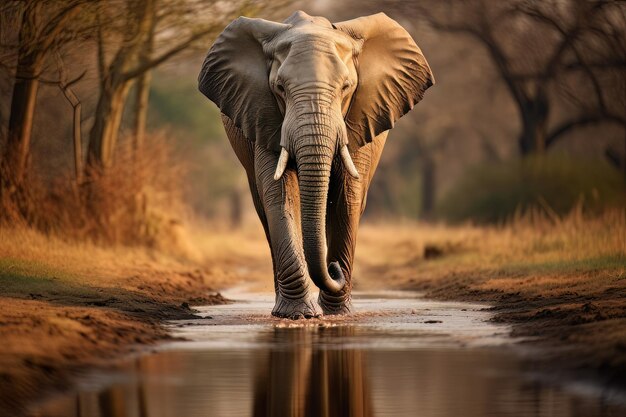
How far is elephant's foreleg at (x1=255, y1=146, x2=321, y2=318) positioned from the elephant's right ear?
1.37 ft

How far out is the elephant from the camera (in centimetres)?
1359

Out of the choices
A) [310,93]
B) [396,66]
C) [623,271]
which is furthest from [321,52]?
[623,271]

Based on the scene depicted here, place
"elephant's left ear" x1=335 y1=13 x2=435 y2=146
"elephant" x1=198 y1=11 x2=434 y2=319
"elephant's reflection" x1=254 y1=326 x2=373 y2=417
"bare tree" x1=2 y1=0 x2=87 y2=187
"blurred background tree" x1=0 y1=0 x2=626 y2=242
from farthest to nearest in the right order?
1. "blurred background tree" x1=0 y1=0 x2=626 y2=242
2. "bare tree" x1=2 y1=0 x2=87 y2=187
3. "elephant's left ear" x1=335 y1=13 x2=435 y2=146
4. "elephant" x1=198 y1=11 x2=434 y2=319
5. "elephant's reflection" x1=254 y1=326 x2=373 y2=417

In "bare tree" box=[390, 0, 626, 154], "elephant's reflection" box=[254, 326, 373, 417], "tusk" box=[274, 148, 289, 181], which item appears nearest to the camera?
"elephant's reflection" box=[254, 326, 373, 417]

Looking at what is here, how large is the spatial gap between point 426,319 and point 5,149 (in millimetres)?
9155

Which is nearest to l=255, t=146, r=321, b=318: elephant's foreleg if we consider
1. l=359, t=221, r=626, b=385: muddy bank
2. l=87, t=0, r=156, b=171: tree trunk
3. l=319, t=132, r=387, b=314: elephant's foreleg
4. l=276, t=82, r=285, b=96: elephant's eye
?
l=319, t=132, r=387, b=314: elephant's foreleg

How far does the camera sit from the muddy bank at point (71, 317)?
29.9ft

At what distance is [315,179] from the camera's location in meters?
13.5

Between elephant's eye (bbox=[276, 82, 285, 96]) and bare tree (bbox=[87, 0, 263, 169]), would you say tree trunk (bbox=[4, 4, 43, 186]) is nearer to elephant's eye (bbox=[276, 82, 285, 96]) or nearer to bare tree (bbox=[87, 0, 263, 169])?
bare tree (bbox=[87, 0, 263, 169])

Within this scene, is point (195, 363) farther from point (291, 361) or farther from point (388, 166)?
point (388, 166)

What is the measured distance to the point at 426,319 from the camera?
561 inches

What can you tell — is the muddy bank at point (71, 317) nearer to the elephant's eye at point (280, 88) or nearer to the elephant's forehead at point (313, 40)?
the elephant's eye at point (280, 88)

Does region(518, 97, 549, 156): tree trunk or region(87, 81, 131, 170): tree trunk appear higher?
region(518, 97, 549, 156): tree trunk

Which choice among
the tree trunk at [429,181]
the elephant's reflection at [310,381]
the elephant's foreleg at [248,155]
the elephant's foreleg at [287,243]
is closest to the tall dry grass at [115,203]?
the elephant's foreleg at [248,155]
